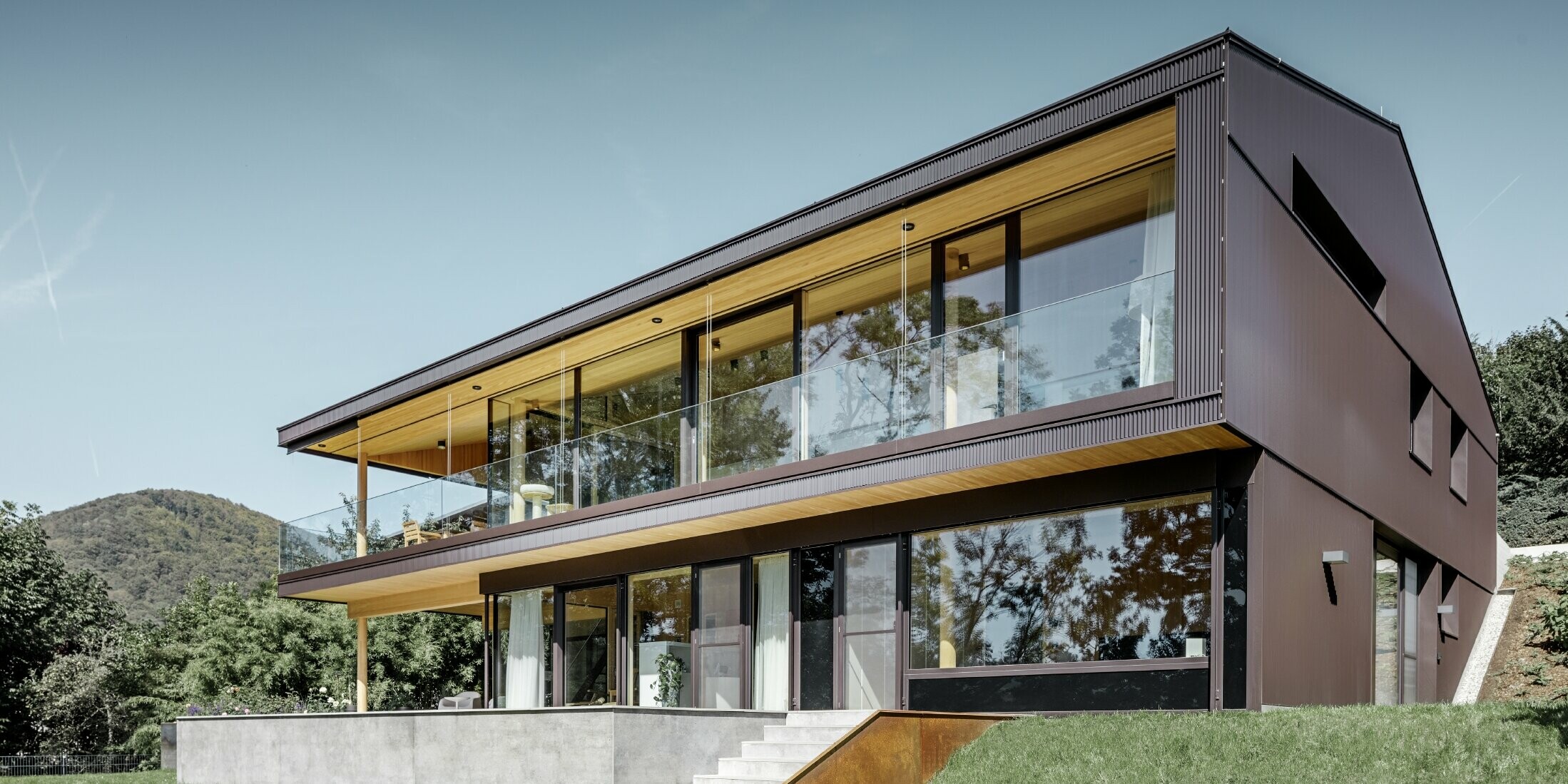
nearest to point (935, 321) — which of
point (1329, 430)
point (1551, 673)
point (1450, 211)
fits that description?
point (1329, 430)

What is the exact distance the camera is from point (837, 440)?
43.6 ft

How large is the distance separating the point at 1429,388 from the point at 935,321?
26.5ft

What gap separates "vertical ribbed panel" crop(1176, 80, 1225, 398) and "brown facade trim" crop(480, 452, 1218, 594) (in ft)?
3.44

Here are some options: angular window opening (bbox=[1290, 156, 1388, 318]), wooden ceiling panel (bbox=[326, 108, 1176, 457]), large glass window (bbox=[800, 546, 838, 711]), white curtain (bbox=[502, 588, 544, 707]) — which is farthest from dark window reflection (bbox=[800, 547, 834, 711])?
angular window opening (bbox=[1290, 156, 1388, 318])

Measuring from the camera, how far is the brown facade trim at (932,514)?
434 inches

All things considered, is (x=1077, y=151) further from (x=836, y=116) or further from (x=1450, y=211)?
(x=1450, y=211)

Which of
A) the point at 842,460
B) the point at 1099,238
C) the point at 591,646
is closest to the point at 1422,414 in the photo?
the point at 1099,238

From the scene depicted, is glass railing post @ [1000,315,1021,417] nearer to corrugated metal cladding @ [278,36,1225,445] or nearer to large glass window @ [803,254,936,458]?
large glass window @ [803,254,936,458]

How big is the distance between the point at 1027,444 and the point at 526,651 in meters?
10.2

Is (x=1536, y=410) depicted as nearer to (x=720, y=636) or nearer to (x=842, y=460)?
(x=720, y=636)

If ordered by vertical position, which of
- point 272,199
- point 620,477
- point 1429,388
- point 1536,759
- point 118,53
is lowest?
point 1536,759

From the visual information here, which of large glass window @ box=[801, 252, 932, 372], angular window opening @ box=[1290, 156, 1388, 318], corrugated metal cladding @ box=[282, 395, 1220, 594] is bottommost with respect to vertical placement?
corrugated metal cladding @ box=[282, 395, 1220, 594]

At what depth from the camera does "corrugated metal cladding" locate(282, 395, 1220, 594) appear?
1028cm

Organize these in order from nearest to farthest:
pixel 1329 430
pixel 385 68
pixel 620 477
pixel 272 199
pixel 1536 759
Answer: pixel 1536 759, pixel 1329 430, pixel 620 477, pixel 385 68, pixel 272 199
